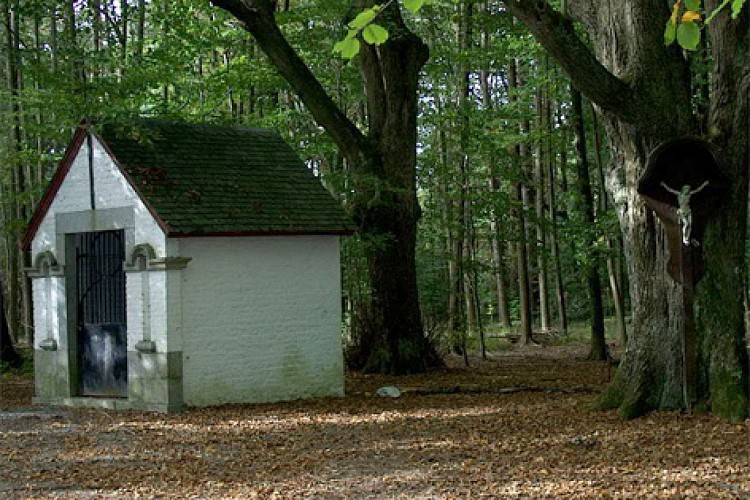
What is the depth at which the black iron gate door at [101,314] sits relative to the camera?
1491 centimetres

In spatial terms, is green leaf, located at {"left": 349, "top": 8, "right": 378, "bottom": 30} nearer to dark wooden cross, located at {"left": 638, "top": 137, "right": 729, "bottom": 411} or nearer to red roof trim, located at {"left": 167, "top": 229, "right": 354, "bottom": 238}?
dark wooden cross, located at {"left": 638, "top": 137, "right": 729, "bottom": 411}

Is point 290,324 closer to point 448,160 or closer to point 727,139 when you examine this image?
point 727,139

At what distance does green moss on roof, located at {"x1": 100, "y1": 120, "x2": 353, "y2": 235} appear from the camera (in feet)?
46.4

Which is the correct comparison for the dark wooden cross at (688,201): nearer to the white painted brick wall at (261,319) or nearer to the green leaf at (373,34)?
the white painted brick wall at (261,319)

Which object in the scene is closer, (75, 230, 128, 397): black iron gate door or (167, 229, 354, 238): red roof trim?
(167, 229, 354, 238): red roof trim

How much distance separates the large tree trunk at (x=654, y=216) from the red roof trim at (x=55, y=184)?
24.6 ft

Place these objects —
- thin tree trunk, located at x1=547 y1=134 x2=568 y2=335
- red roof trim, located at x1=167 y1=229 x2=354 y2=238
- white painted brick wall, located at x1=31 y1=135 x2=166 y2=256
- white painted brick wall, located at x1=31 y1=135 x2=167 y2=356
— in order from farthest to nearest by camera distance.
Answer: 1. thin tree trunk, located at x1=547 y1=134 x2=568 y2=335
2. white painted brick wall, located at x1=31 y1=135 x2=166 y2=256
3. white painted brick wall, located at x1=31 y1=135 x2=167 y2=356
4. red roof trim, located at x1=167 y1=229 x2=354 y2=238

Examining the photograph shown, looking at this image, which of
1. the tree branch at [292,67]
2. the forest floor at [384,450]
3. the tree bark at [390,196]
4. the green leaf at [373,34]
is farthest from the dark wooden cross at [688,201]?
the tree branch at [292,67]

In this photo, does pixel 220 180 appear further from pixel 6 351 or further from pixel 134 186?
pixel 6 351

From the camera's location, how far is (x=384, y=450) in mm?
10273

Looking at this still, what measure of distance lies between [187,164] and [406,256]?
5.23 metres

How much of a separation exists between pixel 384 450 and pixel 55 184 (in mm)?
7622

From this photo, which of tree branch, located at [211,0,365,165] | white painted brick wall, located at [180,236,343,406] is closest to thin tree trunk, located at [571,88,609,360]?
tree branch, located at [211,0,365,165]

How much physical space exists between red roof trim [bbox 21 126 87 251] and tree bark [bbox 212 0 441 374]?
14.7 ft
